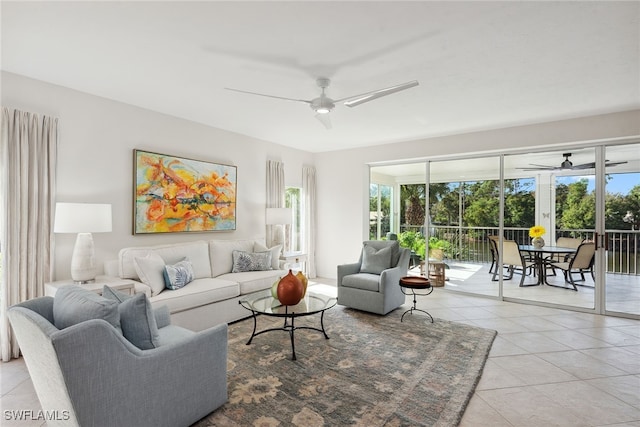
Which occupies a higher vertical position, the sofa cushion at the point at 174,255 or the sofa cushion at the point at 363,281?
the sofa cushion at the point at 174,255

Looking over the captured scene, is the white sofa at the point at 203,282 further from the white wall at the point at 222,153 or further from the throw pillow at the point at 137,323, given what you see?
the throw pillow at the point at 137,323

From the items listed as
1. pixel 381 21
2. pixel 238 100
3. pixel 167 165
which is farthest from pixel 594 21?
pixel 167 165

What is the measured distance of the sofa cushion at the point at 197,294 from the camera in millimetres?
3258

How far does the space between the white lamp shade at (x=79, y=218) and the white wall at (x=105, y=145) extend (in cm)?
52

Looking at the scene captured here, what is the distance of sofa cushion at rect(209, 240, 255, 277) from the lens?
4371 mm

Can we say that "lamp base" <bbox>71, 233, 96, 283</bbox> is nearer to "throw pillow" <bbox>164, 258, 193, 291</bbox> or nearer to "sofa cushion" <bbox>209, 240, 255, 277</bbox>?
"throw pillow" <bbox>164, 258, 193, 291</bbox>

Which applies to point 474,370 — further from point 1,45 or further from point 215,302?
point 1,45

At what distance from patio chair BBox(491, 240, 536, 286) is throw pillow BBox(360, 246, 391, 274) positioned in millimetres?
1994

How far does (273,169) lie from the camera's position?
5.79 meters

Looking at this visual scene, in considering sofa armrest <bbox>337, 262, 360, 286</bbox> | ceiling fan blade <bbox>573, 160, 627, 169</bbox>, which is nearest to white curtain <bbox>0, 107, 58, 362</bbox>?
sofa armrest <bbox>337, 262, 360, 286</bbox>

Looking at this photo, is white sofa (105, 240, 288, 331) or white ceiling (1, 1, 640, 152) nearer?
white ceiling (1, 1, 640, 152)

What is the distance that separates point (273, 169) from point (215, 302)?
281 centimetres

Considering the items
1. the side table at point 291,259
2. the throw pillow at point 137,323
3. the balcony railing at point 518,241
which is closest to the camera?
the throw pillow at point 137,323

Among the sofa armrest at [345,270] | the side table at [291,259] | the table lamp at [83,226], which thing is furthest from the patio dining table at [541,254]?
the table lamp at [83,226]
